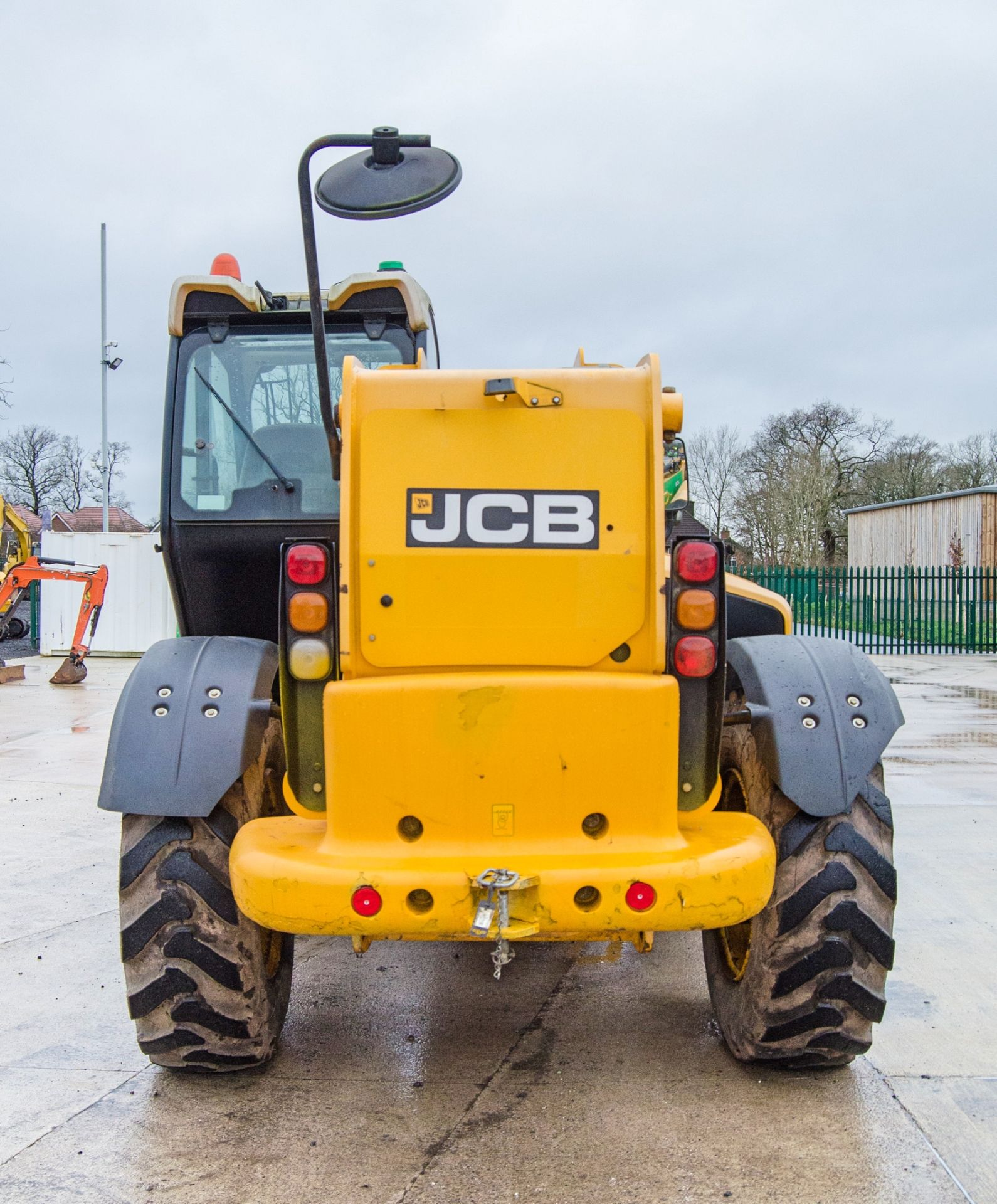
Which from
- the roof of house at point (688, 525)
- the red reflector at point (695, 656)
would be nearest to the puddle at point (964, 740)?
the roof of house at point (688, 525)

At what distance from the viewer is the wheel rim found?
3.38 meters

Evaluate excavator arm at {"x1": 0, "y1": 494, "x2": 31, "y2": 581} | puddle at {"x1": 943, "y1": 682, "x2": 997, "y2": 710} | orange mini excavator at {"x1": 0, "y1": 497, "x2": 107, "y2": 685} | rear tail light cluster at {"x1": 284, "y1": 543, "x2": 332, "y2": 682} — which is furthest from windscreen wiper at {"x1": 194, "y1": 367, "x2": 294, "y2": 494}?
excavator arm at {"x1": 0, "y1": 494, "x2": 31, "y2": 581}

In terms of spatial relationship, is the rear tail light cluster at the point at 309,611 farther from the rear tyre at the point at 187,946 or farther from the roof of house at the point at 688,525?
→ the roof of house at the point at 688,525

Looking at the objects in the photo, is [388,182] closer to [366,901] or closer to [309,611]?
[309,611]

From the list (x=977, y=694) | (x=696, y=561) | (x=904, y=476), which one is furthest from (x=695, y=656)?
(x=904, y=476)

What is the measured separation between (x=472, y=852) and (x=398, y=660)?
21.1 inches

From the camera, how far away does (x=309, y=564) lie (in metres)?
Result: 2.85

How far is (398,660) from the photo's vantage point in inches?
112

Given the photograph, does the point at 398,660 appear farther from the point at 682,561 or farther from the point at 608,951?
the point at 608,951

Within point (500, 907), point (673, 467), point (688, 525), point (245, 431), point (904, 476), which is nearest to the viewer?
point (500, 907)

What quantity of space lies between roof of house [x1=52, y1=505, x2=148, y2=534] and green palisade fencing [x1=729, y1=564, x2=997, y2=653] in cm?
3177

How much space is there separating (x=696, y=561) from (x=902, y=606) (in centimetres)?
2077

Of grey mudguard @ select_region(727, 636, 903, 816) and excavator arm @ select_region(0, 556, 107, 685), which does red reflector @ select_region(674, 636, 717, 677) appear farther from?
excavator arm @ select_region(0, 556, 107, 685)

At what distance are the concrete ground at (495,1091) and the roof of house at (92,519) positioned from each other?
43.8m
